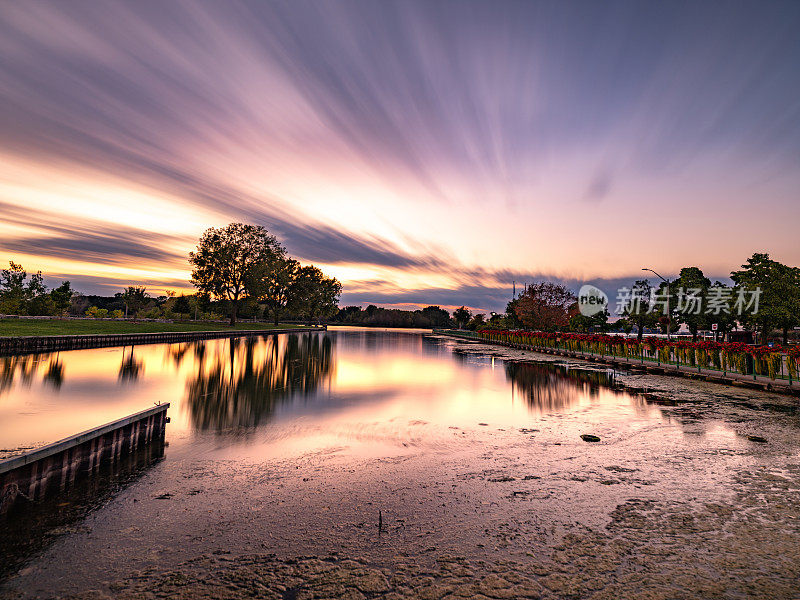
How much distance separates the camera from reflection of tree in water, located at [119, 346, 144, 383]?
18656 millimetres

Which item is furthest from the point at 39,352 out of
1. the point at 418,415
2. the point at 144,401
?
the point at 418,415

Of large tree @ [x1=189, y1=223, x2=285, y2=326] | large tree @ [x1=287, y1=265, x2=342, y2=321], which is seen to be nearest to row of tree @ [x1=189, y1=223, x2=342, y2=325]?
large tree @ [x1=189, y1=223, x2=285, y2=326]

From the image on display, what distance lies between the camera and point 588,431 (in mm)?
10953

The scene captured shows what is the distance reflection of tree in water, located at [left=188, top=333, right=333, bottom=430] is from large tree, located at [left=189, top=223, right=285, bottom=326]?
163ft

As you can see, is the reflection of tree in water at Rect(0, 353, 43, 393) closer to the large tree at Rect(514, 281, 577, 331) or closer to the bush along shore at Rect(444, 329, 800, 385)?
the bush along shore at Rect(444, 329, 800, 385)

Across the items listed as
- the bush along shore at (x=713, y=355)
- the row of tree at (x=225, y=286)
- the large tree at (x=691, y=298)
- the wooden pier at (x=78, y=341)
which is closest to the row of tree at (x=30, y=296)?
the row of tree at (x=225, y=286)

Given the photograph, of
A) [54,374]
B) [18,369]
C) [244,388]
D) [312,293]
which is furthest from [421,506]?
[312,293]

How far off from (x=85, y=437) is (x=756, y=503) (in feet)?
39.2

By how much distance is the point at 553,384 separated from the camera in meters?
20.2

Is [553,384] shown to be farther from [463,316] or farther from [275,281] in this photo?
[463,316]

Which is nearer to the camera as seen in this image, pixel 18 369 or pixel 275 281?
pixel 18 369

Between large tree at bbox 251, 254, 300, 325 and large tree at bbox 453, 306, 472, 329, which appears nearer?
large tree at bbox 251, 254, 300, 325

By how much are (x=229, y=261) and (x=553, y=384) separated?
67919 mm

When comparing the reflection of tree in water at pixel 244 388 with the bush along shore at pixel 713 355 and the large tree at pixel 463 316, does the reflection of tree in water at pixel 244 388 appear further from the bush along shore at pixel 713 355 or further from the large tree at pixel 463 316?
the large tree at pixel 463 316
